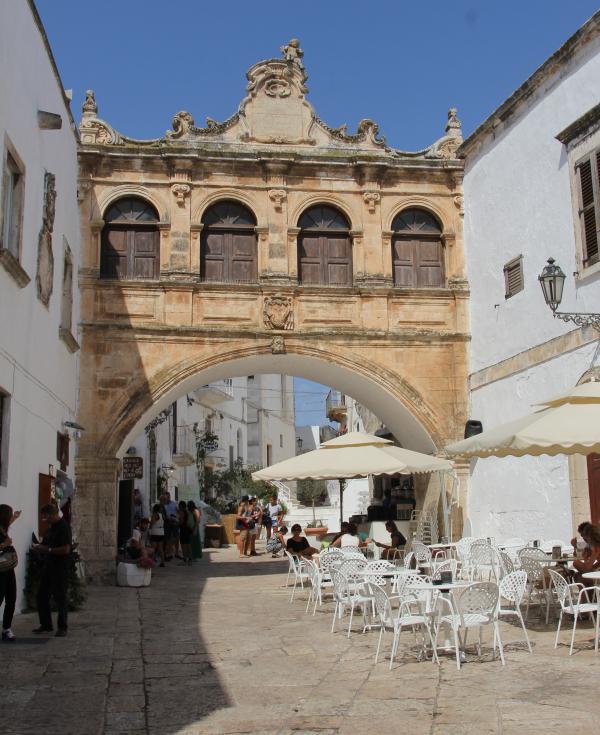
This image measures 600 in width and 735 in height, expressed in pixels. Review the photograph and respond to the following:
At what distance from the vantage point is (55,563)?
27.6ft

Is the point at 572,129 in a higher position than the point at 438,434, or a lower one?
higher

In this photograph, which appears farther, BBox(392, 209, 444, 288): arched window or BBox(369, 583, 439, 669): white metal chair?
BBox(392, 209, 444, 288): arched window

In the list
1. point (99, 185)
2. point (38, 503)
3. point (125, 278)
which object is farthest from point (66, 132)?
point (38, 503)

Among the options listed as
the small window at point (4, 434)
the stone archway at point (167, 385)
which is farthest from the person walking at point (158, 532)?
the small window at point (4, 434)

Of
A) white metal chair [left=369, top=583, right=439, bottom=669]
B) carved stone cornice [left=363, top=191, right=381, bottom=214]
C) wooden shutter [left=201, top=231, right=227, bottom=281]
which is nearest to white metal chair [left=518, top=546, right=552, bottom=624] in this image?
white metal chair [left=369, top=583, right=439, bottom=669]

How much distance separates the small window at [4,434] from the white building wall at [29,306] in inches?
1.3

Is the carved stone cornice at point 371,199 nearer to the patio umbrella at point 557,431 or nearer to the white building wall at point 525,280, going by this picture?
the white building wall at point 525,280

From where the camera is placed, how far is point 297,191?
1570cm

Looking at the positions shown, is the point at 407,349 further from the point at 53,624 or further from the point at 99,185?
the point at 53,624

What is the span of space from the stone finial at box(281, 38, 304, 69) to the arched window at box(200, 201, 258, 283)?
286cm

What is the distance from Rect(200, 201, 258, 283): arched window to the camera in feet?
50.7

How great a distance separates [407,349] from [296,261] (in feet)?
8.28

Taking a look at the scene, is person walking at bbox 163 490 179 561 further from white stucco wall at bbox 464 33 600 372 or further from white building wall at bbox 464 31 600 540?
white stucco wall at bbox 464 33 600 372

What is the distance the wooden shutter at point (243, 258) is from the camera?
15477mm
